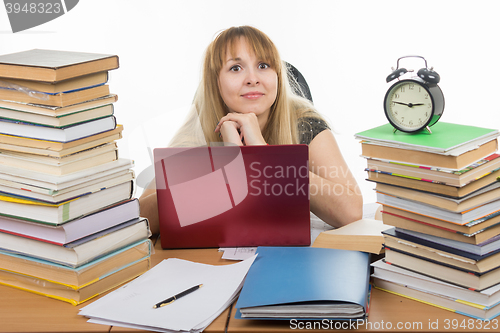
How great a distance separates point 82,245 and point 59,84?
337mm

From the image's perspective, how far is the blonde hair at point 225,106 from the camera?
6.02 feet

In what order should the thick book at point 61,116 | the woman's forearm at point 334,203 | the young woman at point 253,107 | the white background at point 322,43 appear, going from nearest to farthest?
the thick book at point 61,116 → the woman's forearm at point 334,203 → the young woman at point 253,107 → the white background at point 322,43

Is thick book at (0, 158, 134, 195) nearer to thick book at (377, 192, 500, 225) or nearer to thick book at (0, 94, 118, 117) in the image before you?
thick book at (0, 94, 118, 117)

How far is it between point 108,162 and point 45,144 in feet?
0.46

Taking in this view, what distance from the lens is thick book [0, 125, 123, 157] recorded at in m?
0.96

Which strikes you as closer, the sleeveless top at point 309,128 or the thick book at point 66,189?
the thick book at point 66,189

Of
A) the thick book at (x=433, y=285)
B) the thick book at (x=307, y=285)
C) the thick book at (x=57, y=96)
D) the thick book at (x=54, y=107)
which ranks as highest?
the thick book at (x=57, y=96)

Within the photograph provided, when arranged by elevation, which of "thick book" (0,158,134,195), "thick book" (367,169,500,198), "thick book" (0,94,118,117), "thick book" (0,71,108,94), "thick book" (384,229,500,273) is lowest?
"thick book" (384,229,500,273)

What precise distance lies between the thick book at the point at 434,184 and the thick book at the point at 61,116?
1.97 feet

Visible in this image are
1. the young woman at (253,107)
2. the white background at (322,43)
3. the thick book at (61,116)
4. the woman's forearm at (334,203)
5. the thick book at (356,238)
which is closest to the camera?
the thick book at (61,116)

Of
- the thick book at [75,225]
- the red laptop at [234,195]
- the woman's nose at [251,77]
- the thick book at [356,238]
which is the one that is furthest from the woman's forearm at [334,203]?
the thick book at [75,225]

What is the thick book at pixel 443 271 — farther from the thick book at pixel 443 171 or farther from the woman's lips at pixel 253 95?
the woman's lips at pixel 253 95

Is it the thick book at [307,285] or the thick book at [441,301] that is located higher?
the thick book at [307,285]

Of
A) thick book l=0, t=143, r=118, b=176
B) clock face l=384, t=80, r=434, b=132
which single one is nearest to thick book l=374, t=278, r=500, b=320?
clock face l=384, t=80, r=434, b=132
